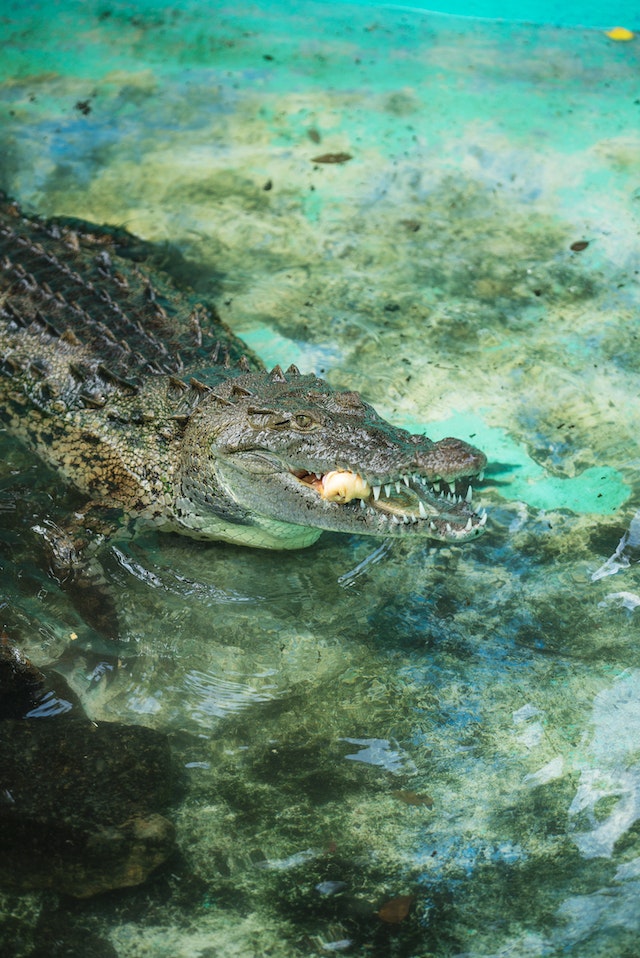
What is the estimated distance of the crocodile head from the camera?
3539 mm

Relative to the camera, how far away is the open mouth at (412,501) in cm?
350

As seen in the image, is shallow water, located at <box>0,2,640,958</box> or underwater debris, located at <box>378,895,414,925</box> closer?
underwater debris, located at <box>378,895,414,925</box>

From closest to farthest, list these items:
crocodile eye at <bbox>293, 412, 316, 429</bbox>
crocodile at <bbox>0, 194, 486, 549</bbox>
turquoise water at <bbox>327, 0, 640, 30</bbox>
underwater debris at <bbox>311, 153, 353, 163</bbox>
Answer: crocodile at <bbox>0, 194, 486, 549</bbox>, crocodile eye at <bbox>293, 412, 316, 429</bbox>, underwater debris at <bbox>311, 153, 353, 163</bbox>, turquoise water at <bbox>327, 0, 640, 30</bbox>

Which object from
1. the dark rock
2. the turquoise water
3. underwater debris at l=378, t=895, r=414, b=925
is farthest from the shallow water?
the turquoise water

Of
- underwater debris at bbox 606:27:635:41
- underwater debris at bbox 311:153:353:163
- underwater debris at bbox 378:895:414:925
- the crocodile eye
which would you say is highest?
underwater debris at bbox 606:27:635:41

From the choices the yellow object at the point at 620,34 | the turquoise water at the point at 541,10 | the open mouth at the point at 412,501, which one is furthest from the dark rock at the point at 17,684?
the yellow object at the point at 620,34

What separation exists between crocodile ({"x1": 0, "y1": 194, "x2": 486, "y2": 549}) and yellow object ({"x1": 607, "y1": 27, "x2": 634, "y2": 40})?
4.76m

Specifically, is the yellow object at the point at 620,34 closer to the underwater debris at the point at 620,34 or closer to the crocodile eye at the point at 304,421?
the underwater debris at the point at 620,34

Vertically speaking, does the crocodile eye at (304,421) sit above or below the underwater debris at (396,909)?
above

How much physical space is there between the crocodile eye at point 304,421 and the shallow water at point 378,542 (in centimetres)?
72

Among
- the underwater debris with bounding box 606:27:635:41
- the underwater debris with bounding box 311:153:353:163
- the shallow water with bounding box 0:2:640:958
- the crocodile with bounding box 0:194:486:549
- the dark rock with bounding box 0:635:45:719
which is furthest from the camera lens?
the underwater debris with bounding box 606:27:635:41

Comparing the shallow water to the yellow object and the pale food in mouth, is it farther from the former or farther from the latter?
the pale food in mouth

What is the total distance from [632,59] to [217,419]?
5599mm

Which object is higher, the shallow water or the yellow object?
the yellow object
